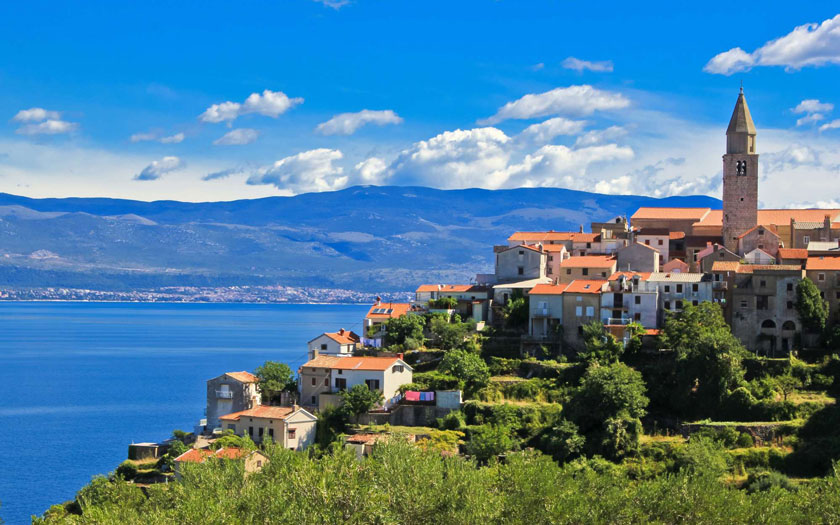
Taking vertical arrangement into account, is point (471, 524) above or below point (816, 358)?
below

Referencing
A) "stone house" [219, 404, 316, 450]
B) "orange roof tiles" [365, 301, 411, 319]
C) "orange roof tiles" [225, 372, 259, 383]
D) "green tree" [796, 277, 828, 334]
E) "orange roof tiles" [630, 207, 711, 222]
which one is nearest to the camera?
"green tree" [796, 277, 828, 334]

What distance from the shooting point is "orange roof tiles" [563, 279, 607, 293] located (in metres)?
59.4

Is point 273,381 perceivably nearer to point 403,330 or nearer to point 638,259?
point 403,330

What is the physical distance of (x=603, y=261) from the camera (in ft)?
214

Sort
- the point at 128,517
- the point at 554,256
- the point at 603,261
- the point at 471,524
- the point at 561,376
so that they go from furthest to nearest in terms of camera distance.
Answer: the point at 554,256, the point at 603,261, the point at 561,376, the point at 128,517, the point at 471,524

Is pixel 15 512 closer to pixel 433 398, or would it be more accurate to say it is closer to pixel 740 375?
pixel 433 398

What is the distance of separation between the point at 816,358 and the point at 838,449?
854cm

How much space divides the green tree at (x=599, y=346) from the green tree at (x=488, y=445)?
732 cm

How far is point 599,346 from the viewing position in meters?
56.0

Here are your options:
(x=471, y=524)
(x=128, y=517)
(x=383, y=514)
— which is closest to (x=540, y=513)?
(x=471, y=524)

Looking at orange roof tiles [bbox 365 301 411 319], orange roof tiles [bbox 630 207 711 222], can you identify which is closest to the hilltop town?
orange roof tiles [bbox 365 301 411 319]

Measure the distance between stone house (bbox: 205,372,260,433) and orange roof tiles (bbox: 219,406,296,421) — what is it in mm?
1712

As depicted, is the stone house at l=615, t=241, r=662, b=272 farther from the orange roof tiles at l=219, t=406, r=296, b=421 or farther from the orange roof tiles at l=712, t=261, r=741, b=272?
the orange roof tiles at l=219, t=406, r=296, b=421

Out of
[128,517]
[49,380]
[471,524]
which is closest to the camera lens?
[471,524]
